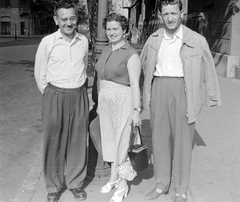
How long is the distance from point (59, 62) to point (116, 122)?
31.6 inches

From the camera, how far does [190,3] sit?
1886 cm

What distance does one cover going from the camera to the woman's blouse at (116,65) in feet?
11.6

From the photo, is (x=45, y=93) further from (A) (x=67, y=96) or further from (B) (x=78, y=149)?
(B) (x=78, y=149)

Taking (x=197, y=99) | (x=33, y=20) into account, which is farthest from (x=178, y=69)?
(x=33, y=20)

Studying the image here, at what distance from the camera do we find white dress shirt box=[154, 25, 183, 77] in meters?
3.59

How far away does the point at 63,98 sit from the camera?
3.58 m

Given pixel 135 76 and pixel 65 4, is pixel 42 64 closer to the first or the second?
pixel 65 4

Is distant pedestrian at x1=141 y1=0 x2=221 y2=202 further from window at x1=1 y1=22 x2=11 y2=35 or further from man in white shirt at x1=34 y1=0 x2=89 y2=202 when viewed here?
window at x1=1 y1=22 x2=11 y2=35

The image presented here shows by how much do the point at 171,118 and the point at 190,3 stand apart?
53.2ft

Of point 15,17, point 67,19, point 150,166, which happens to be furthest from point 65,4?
point 15,17

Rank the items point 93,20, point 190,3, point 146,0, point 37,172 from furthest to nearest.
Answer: point 146,0
point 190,3
point 93,20
point 37,172

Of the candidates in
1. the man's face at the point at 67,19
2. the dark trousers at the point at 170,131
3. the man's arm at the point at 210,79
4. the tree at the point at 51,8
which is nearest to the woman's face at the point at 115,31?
the man's face at the point at 67,19

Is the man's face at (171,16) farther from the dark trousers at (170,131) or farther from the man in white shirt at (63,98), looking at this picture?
the man in white shirt at (63,98)

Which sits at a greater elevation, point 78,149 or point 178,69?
point 178,69
